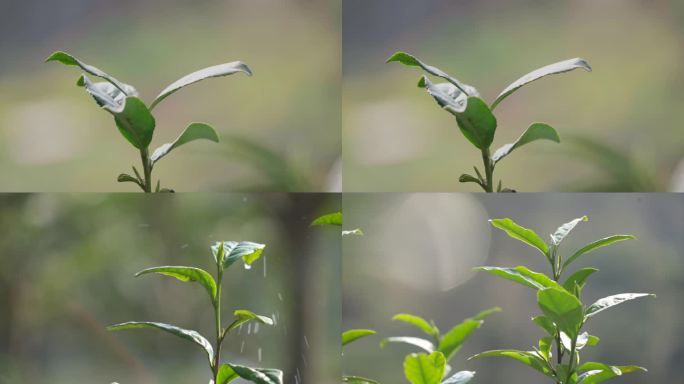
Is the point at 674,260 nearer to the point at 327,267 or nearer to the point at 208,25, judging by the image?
the point at 327,267

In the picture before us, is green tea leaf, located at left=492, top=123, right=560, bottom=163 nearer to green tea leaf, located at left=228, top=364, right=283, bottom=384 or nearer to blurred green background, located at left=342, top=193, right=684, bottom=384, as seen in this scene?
blurred green background, located at left=342, top=193, right=684, bottom=384

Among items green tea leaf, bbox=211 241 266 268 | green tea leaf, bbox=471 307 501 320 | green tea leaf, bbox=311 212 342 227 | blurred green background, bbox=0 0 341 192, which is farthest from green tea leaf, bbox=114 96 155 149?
green tea leaf, bbox=471 307 501 320

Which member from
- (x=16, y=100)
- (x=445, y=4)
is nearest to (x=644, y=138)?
(x=445, y=4)

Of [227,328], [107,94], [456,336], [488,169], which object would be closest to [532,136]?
[488,169]

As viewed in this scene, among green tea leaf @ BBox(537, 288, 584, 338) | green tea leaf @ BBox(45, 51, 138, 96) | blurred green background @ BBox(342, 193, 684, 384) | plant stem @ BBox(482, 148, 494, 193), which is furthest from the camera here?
blurred green background @ BBox(342, 193, 684, 384)

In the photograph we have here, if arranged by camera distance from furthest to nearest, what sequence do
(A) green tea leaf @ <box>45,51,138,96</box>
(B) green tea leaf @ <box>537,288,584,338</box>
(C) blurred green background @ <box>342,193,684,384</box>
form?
(C) blurred green background @ <box>342,193,684,384</box> → (A) green tea leaf @ <box>45,51,138,96</box> → (B) green tea leaf @ <box>537,288,584,338</box>

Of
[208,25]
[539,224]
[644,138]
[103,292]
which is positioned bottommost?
[103,292]
